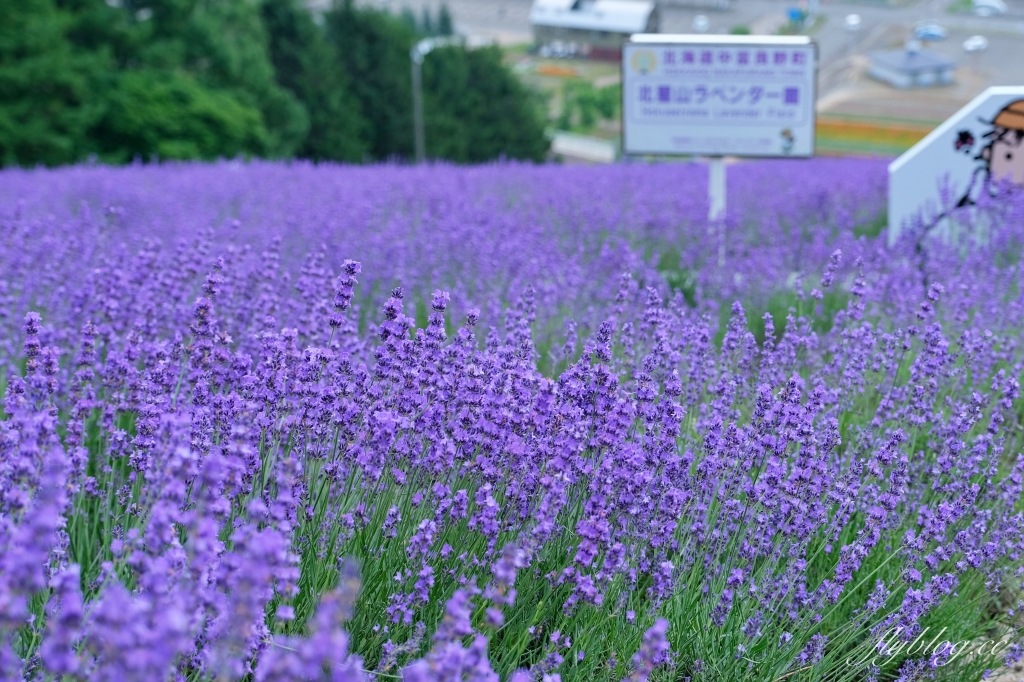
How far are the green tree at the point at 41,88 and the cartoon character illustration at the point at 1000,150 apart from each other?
16.9 metres

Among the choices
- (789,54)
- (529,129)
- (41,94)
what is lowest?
(529,129)

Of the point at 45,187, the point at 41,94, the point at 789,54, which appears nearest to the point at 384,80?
the point at 41,94

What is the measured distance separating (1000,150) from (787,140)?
1491 millimetres

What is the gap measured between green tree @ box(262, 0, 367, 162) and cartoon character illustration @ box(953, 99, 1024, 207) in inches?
766

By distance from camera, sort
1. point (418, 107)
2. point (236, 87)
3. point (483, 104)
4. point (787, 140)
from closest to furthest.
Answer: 1. point (787, 140)
2. point (236, 87)
3. point (418, 107)
4. point (483, 104)

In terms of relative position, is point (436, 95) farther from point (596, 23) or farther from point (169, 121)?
point (596, 23)

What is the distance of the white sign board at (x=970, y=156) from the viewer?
7.22m

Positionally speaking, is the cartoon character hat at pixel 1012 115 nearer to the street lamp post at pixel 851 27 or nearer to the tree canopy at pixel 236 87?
the tree canopy at pixel 236 87

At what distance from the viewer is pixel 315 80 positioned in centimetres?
2581

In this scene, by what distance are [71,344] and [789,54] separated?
5.39 meters

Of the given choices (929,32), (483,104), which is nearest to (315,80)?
(483,104)

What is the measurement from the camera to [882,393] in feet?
11.9

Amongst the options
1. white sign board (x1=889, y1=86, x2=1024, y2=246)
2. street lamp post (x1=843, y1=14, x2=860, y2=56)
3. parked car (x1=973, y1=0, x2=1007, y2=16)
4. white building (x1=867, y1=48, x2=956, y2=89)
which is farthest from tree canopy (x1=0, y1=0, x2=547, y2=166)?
parked car (x1=973, y1=0, x2=1007, y2=16)

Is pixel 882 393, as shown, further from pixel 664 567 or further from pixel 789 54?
pixel 789 54
